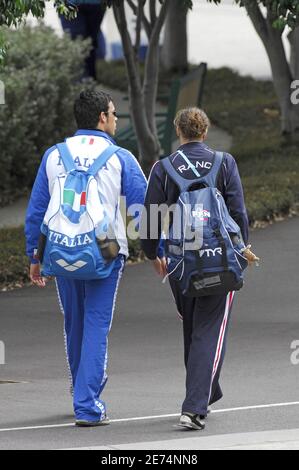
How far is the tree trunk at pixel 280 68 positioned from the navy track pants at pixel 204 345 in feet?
35.8

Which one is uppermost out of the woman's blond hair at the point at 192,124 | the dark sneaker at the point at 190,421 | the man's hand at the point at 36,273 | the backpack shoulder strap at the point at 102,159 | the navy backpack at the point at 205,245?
the woman's blond hair at the point at 192,124

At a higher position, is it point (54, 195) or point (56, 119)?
point (54, 195)

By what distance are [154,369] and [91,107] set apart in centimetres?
256

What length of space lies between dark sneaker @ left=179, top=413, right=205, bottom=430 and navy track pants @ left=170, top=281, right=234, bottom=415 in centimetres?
3

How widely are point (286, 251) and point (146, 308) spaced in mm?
2422

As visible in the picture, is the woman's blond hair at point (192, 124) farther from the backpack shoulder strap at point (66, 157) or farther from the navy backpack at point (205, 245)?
the backpack shoulder strap at point (66, 157)

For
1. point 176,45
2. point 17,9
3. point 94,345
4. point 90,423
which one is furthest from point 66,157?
point 176,45

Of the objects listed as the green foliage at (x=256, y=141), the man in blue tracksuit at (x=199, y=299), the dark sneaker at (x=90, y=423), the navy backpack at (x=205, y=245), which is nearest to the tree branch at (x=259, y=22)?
the green foliage at (x=256, y=141)

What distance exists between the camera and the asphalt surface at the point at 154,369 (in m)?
7.23

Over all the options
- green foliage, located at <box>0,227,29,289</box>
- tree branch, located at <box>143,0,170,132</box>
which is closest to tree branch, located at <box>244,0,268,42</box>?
tree branch, located at <box>143,0,170,132</box>

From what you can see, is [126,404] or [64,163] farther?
[126,404]

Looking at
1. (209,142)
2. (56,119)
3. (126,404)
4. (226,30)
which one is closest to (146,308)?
(126,404)
